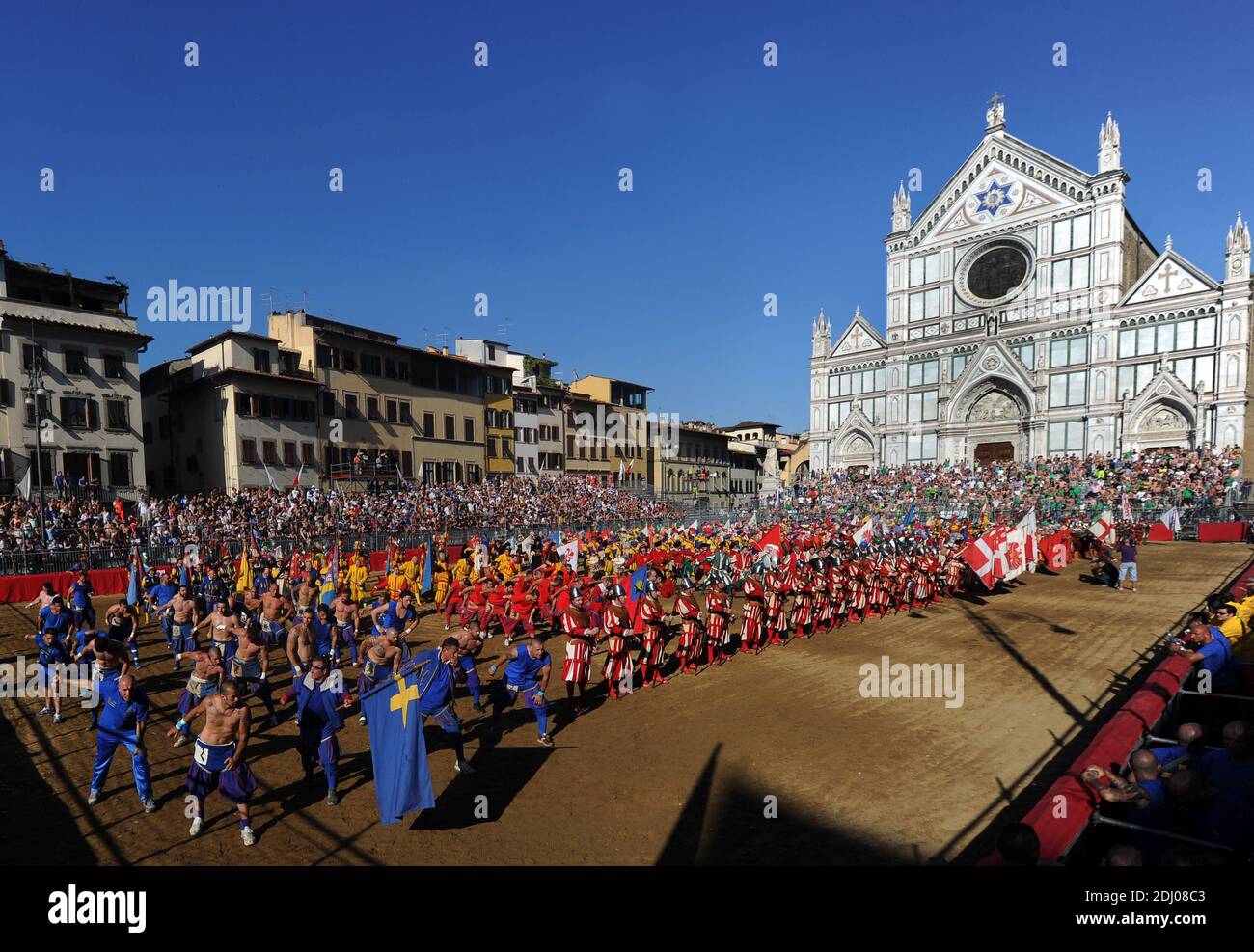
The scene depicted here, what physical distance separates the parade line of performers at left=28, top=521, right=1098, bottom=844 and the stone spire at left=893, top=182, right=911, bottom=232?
43.0 metres

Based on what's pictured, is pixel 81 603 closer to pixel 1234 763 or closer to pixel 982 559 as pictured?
pixel 1234 763

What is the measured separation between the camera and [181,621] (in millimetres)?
12984

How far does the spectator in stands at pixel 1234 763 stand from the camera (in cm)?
516

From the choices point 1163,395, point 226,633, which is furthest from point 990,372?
point 226,633

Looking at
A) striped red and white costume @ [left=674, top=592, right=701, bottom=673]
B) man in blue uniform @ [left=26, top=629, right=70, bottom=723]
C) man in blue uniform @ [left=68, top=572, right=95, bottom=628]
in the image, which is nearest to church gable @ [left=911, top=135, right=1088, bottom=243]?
striped red and white costume @ [left=674, top=592, right=701, bottom=673]

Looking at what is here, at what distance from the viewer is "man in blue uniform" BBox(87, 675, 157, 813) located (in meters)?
7.47

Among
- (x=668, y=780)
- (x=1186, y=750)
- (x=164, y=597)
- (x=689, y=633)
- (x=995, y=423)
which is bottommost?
(x=668, y=780)

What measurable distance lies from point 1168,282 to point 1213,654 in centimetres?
4854

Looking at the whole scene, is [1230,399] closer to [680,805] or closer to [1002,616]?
[1002,616]

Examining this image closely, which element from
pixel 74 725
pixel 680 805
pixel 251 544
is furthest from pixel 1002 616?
pixel 251 544

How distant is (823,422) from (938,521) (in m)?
29.8

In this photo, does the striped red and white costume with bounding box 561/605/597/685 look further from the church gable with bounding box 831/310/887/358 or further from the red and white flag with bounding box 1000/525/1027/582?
the church gable with bounding box 831/310/887/358

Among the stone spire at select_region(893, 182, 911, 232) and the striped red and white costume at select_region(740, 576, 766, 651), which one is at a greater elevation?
the stone spire at select_region(893, 182, 911, 232)
